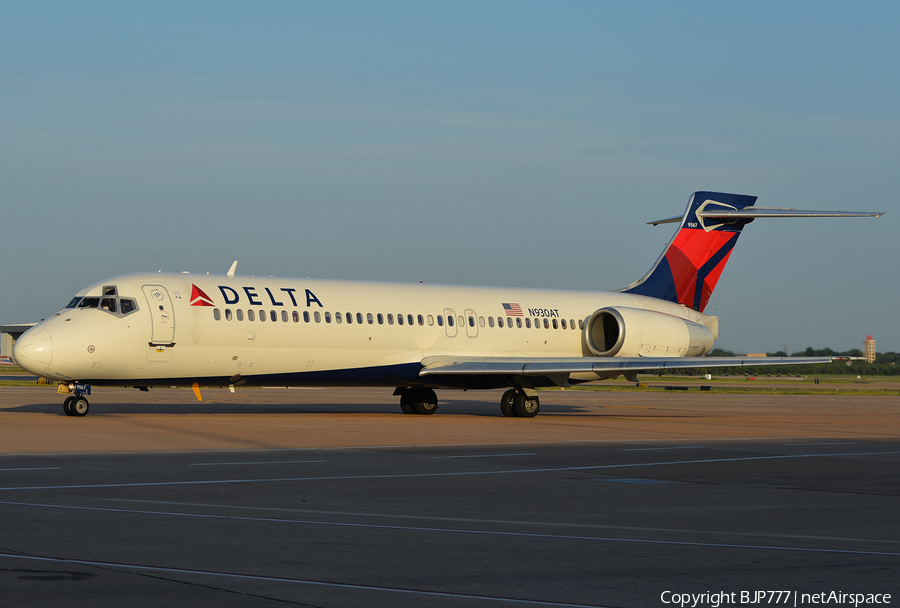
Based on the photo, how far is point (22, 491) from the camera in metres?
11.4

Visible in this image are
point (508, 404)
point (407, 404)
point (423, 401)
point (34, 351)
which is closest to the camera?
point (34, 351)

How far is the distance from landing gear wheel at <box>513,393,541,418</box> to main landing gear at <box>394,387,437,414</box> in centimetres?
268

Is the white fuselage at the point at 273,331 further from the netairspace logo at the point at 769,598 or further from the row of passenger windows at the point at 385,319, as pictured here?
the netairspace logo at the point at 769,598

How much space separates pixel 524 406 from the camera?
29.5 meters

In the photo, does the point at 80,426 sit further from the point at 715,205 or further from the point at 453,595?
the point at 715,205

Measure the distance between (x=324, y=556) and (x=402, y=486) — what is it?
15.7 feet

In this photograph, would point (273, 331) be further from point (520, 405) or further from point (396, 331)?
point (520, 405)

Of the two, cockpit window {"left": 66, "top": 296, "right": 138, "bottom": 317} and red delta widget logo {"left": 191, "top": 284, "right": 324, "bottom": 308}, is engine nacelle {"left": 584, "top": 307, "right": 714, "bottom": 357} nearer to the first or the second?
red delta widget logo {"left": 191, "top": 284, "right": 324, "bottom": 308}

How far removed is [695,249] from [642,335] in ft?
17.7

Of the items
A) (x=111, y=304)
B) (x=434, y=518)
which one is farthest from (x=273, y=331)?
(x=434, y=518)

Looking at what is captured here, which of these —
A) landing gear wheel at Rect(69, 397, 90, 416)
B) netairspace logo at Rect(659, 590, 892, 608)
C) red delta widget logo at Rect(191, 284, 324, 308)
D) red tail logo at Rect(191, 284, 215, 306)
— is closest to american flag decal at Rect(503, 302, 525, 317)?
red delta widget logo at Rect(191, 284, 324, 308)

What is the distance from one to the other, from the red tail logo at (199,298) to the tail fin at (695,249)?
15678 mm

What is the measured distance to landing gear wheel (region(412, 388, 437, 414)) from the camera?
3075cm

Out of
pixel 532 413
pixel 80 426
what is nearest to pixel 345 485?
pixel 80 426
